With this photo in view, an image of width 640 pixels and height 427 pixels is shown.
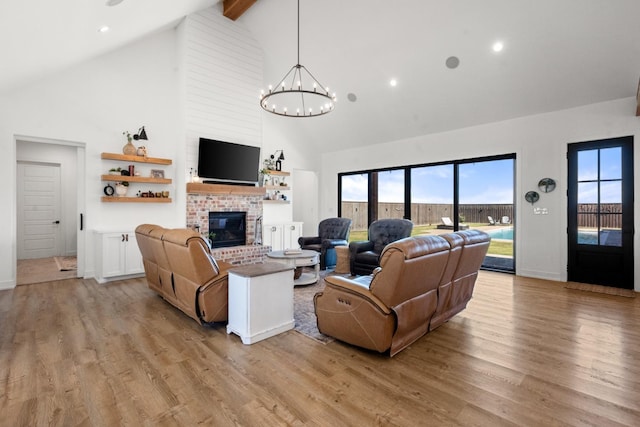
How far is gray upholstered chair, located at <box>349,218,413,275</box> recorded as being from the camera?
5.55m

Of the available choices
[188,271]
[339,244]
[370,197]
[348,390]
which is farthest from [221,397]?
[370,197]

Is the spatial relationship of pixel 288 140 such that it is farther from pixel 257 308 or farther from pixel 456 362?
pixel 456 362

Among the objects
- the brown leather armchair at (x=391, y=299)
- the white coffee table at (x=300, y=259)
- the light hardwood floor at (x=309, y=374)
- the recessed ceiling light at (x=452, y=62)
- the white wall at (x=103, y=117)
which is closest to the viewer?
the light hardwood floor at (x=309, y=374)

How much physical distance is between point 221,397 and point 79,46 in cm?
482

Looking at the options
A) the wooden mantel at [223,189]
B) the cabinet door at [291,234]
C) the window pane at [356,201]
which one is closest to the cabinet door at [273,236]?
the cabinet door at [291,234]

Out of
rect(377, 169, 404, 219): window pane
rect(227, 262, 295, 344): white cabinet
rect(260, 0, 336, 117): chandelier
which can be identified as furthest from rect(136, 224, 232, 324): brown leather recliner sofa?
rect(377, 169, 404, 219): window pane

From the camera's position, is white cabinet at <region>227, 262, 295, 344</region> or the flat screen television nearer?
white cabinet at <region>227, 262, 295, 344</region>

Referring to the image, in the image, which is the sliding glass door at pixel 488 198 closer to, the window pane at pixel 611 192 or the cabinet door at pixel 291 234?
the window pane at pixel 611 192

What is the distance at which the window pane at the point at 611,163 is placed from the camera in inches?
204

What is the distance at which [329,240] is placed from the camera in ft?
21.8

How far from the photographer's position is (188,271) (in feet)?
11.0

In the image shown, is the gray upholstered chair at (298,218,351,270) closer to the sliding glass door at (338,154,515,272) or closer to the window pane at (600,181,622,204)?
the sliding glass door at (338,154,515,272)

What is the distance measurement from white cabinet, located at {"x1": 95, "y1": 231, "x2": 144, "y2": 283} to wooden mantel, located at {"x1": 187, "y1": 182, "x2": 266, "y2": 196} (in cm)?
135

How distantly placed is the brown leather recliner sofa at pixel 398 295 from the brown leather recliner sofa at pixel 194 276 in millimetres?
1044
